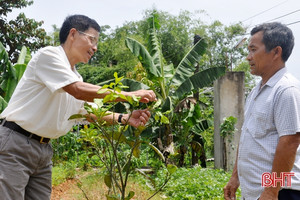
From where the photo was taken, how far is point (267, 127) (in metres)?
2.05

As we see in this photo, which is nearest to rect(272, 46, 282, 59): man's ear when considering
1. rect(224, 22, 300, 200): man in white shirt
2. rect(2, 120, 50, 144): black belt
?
rect(224, 22, 300, 200): man in white shirt

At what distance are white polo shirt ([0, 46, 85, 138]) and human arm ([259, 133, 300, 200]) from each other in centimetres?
131

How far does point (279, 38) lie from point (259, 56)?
16 cm

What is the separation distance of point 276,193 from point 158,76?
19.0 ft

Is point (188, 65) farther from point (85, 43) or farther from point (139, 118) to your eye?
point (139, 118)

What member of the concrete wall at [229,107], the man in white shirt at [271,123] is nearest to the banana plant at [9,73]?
the concrete wall at [229,107]

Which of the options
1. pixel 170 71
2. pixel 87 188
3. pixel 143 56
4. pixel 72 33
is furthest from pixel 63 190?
pixel 72 33

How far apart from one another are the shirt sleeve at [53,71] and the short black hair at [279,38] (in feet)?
4.05

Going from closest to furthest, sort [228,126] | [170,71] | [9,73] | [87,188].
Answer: [87,188] < [9,73] < [228,126] < [170,71]

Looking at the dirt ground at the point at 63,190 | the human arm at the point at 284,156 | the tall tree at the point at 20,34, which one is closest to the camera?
the human arm at the point at 284,156

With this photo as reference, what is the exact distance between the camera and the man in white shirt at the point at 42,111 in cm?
216

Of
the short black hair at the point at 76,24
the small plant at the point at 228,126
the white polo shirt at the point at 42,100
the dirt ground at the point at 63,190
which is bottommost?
the dirt ground at the point at 63,190

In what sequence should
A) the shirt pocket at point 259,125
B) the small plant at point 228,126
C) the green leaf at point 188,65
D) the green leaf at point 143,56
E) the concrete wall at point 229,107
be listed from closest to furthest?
1. the shirt pocket at point 259,125
2. the small plant at point 228,126
3. the concrete wall at point 229,107
4. the green leaf at point 143,56
5. the green leaf at point 188,65

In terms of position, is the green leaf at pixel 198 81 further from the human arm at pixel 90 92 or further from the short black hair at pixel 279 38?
the human arm at pixel 90 92
